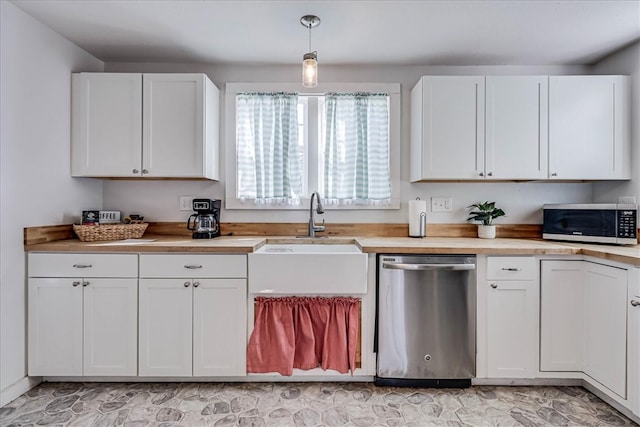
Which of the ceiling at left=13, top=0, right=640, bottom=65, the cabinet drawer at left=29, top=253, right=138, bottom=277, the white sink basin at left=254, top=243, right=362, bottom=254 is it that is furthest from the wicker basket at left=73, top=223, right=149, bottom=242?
the ceiling at left=13, top=0, right=640, bottom=65

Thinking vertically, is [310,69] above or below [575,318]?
above

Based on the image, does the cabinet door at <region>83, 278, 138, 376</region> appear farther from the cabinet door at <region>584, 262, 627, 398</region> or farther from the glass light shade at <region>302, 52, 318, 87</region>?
the cabinet door at <region>584, 262, 627, 398</region>

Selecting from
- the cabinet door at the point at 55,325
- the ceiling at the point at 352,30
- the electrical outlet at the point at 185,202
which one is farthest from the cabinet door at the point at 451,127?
the cabinet door at the point at 55,325

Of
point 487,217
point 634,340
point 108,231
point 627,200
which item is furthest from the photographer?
point 487,217

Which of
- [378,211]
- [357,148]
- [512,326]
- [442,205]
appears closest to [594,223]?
[512,326]

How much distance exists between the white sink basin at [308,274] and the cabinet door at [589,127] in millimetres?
1613

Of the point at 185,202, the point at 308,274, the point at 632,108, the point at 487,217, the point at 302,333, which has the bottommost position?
the point at 302,333

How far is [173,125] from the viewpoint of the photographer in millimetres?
2492

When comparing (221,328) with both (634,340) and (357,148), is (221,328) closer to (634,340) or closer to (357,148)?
(357,148)

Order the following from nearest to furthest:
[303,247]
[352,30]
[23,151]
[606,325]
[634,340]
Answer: [634,340] → [606,325] → [23,151] → [352,30] → [303,247]

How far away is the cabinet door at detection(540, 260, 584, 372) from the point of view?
2.16 meters

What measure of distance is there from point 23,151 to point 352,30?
2.14m

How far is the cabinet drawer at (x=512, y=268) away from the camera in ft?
7.13

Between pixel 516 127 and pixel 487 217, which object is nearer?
pixel 516 127
